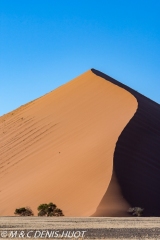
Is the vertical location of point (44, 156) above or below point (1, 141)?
below

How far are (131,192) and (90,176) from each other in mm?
2361

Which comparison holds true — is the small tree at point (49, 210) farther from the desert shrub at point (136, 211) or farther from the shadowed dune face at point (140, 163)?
the desert shrub at point (136, 211)

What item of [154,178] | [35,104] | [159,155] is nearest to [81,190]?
[154,178]

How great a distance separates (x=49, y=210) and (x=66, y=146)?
9.69 metres

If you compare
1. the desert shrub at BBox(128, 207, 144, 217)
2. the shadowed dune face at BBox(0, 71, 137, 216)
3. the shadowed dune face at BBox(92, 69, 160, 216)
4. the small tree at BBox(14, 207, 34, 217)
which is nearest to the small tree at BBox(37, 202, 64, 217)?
the shadowed dune face at BBox(0, 71, 137, 216)

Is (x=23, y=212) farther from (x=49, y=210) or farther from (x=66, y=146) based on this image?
(x=66, y=146)

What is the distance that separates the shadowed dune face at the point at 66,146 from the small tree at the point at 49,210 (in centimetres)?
52

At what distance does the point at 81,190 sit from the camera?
96.7ft

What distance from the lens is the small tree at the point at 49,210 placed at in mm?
27766

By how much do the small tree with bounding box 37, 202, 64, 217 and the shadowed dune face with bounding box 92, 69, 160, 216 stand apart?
2849 millimetres

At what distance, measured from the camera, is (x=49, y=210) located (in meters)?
27.8

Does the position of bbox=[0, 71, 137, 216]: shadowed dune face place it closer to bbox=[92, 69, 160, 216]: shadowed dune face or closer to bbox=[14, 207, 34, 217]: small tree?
bbox=[92, 69, 160, 216]: shadowed dune face

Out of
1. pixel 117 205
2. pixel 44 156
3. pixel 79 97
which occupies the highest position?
pixel 79 97

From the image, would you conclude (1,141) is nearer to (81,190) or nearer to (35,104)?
(35,104)
